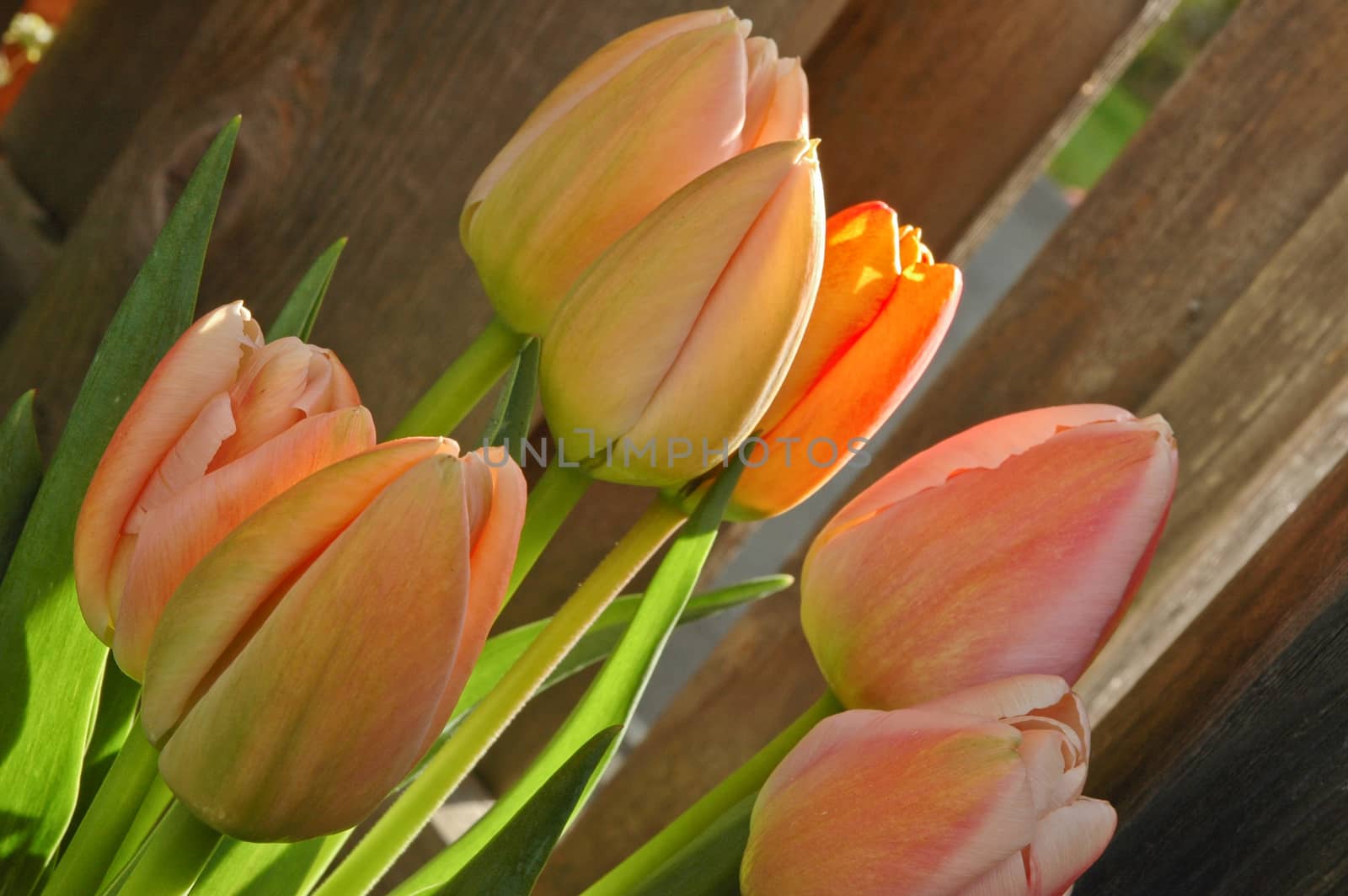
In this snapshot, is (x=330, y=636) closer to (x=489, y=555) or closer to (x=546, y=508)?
(x=489, y=555)

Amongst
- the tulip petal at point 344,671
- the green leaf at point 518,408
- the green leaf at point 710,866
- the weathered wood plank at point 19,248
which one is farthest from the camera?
the weathered wood plank at point 19,248

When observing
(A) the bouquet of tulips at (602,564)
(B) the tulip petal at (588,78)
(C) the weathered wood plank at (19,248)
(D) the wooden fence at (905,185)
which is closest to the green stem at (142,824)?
(A) the bouquet of tulips at (602,564)

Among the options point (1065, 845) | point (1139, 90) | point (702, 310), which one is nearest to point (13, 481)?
point (702, 310)

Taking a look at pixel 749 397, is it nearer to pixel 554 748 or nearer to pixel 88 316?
pixel 554 748

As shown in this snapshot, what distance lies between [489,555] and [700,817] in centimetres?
16

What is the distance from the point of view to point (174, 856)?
0.37 metres

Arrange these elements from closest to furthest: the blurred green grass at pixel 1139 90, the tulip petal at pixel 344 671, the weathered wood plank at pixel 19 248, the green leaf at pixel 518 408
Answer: the tulip petal at pixel 344 671, the green leaf at pixel 518 408, the weathered wood plank at pixel 19 248, the blurred green grass at pixel 1139 90

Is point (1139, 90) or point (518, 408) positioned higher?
point (1139, 90)

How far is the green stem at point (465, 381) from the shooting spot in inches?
19.2

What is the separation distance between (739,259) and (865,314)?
76mm

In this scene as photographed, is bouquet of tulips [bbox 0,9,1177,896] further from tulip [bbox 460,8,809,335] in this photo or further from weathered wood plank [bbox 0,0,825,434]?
weathered wood plank [bbox 0,0,825,434]

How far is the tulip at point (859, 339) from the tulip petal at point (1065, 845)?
143mm

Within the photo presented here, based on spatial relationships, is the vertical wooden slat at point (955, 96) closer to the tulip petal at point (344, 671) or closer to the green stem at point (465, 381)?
the green stem at point (465, 381)

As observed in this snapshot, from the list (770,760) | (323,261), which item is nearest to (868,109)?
(323,261)
